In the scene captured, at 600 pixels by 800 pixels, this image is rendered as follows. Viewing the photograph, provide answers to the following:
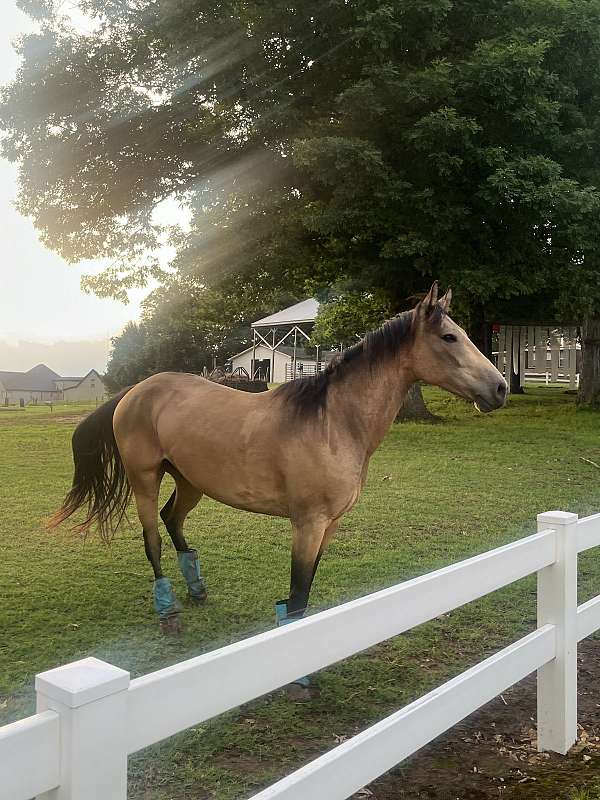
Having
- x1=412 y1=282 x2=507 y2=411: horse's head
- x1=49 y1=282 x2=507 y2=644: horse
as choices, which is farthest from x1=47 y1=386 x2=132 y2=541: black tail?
x1=412 y1=282 x2=507 y2=411: horse's head

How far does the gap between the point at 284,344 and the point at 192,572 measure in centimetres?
3332

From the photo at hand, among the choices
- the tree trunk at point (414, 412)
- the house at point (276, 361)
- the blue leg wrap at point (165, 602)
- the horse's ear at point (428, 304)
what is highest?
the house at point (276, 361)

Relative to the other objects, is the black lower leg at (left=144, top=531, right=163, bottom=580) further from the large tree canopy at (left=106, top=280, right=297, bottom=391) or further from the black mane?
the large tree canopy at (left=106, top=280, right=297, bottom=391)

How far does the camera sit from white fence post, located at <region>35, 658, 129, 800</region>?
1146 mm

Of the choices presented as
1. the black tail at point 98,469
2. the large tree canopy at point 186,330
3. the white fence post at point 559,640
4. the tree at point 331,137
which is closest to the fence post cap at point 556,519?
the white fence post at point 559,640

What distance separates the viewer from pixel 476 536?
661 centimetres

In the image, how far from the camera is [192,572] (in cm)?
451

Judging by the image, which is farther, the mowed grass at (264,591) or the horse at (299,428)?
the horse at (299,428)

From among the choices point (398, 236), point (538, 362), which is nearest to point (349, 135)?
point (398, 236)

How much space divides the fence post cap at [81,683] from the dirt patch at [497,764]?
1.77 meters

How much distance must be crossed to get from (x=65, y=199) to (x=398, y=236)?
24.8ft

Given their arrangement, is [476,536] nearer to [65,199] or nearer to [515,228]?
[515,228]

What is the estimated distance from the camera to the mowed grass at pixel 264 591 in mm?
2951

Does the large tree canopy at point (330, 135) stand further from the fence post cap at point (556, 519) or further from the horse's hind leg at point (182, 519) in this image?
the fence post cap at point (556, 519)
